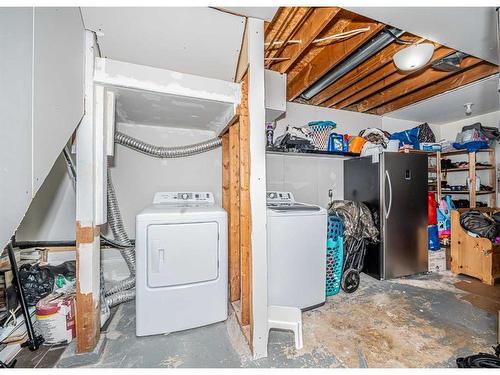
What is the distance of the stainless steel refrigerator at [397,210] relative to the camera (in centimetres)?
280

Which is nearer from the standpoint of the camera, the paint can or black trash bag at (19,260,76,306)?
the paint can

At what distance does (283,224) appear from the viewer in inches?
79.9

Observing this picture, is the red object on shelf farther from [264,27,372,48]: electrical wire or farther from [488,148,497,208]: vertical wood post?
[264,27,372,48]: electrical wire

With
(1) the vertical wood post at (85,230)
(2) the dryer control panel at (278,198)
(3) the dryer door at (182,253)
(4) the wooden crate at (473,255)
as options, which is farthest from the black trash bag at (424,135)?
(1) the vertical wood post at (85,230)

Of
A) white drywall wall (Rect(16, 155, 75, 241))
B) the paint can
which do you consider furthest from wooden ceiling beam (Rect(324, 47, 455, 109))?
the paint can

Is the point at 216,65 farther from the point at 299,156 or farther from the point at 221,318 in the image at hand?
the point at 221,318

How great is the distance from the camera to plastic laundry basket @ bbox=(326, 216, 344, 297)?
7.84 ft

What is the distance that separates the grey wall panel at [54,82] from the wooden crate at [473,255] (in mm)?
4230

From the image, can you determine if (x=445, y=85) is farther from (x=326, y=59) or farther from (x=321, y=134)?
(x=326, y=59)

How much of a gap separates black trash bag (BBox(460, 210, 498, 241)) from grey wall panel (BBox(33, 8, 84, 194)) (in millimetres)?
4223

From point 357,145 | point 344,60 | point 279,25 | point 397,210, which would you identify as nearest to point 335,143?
point 357,145

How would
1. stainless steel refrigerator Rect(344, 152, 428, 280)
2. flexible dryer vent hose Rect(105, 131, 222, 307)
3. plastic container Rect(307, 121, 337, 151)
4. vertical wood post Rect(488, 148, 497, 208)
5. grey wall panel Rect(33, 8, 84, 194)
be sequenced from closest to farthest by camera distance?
1. grey wall panel Rect(33, 8, 84, 194)
2. flexible dryer vent hose Rect(105, 131, 222, 307)
3. stainless steel refrigerator Rect(344, 152, 428, 280)
4. plastic container Rect(307, 121, 337, 151)
5. vertical wood post Rect(488, 148, 497, 208)

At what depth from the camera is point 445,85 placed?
2.76 m

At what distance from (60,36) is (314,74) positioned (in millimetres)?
2219
